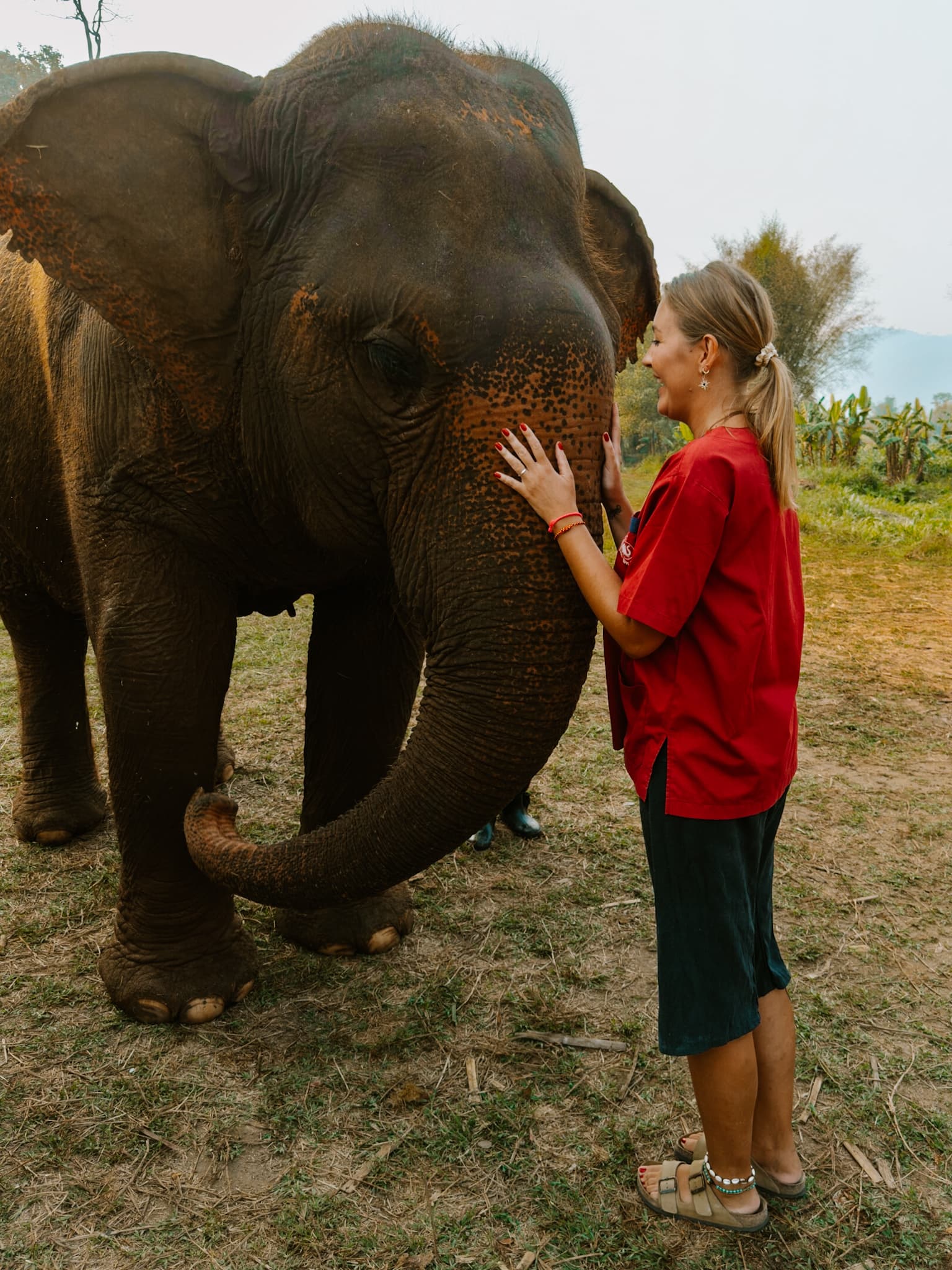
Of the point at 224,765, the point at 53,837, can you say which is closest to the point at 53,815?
the point at 53,837

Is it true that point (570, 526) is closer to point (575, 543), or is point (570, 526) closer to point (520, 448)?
point (575, 543)

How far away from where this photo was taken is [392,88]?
7.89 ft

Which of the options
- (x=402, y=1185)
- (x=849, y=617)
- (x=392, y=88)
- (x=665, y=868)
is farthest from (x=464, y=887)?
(x=849, y=617)

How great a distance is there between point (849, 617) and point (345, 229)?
7.35 metres

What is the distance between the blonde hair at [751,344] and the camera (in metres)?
2.11

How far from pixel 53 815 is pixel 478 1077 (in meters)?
2.43

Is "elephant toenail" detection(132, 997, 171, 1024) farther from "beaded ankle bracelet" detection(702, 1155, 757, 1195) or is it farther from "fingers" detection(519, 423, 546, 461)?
"fingers" detection(519, 423, 546, 461)

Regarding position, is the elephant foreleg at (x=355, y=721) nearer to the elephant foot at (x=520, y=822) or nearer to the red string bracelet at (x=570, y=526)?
the elephant foot at (x=520, y=822)

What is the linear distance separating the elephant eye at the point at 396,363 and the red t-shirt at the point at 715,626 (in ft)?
1.91

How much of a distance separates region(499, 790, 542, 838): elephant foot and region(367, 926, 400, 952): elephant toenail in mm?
1001

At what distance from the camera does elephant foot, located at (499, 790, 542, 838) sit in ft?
14.9

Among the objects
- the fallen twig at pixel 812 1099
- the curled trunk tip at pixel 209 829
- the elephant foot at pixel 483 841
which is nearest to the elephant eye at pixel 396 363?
the curled trunk tip at pixel 209 829

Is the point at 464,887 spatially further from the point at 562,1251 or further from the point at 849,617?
the point at 849,617

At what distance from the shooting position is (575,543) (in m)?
2.11
